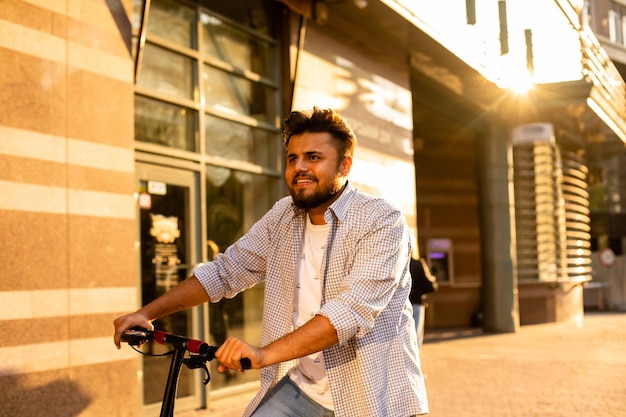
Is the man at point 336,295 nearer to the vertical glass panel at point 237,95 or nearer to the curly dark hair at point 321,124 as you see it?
the curly dark hair at point 321,124

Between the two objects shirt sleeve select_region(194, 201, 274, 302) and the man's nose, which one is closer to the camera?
the man's nose

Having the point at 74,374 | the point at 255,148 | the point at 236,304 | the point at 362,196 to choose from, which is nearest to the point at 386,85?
the point at 255,148

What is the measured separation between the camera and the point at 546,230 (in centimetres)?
2039

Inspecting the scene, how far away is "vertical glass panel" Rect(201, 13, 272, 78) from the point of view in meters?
9.46

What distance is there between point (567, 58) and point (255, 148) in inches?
337

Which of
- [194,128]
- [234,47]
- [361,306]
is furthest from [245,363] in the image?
[234,47]

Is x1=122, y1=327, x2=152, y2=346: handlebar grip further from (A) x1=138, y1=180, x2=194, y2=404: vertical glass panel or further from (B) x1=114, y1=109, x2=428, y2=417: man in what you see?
(A) x1=138, y1=180, x2=194, y2=404: vertical glass panel

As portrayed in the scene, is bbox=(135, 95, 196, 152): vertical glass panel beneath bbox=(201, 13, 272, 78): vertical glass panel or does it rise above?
beneath

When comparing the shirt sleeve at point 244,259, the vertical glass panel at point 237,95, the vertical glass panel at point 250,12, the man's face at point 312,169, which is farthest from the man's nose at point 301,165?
the vertical glass panel at point 250,12

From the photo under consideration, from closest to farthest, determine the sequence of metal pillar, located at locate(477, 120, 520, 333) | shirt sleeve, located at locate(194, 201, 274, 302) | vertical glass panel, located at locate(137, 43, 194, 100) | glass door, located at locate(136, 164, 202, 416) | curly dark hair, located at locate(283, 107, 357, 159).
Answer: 1. curly dark hair, located at locate(283, 107, 357, 159)
2. shirt sleeve, located at locate(194, 201, 274, 302)
3. glass door, located at locate(136, 164, 202, 416)
4. vertical glass panel, located at locate(137, 43, 194, 100)
5. metal pillar, located at locate(477, 120, 520, 333)

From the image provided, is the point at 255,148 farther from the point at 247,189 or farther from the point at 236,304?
the point at 236,304

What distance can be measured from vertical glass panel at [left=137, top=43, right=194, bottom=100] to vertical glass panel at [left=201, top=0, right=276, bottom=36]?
0.77 metres

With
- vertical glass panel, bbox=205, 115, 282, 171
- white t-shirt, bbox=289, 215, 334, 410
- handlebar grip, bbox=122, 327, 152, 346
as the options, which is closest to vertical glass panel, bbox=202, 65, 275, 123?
vertical glass panel, bbox=205, 115, 282, 171

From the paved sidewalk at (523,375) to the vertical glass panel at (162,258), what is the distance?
1.87 ft
